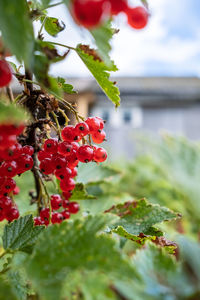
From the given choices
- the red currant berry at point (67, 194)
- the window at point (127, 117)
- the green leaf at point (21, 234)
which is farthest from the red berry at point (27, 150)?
the window at point (127, 117)

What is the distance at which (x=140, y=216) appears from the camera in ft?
2.12

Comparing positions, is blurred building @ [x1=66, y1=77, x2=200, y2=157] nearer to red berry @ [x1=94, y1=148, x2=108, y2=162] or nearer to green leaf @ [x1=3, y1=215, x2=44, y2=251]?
red berry @ [x1=94, y1=148, x2=108, y2=162]

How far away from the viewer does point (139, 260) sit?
0.38m

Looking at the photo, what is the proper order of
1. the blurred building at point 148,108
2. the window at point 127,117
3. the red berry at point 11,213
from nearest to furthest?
the red berry at point 11,213
the blurred building at point 148,108
the window at point 127,117

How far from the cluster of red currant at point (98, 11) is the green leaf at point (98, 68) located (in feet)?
0.40

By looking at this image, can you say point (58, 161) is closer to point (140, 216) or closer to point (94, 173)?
point (140, 216)

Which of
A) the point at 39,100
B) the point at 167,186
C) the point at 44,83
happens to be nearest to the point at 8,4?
the point at 44,83

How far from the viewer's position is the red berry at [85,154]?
59cm

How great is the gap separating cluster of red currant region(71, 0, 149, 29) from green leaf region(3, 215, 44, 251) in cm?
32

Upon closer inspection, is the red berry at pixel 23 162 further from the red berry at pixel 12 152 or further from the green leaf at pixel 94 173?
the green leaf at pixel 94 173

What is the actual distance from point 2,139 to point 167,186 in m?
2.28

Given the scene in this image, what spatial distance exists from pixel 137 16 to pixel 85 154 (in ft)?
0.88

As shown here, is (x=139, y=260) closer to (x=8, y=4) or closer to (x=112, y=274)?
(x=112, y=274)

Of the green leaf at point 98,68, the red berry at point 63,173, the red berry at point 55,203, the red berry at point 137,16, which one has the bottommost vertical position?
the red berry at point 55,203
